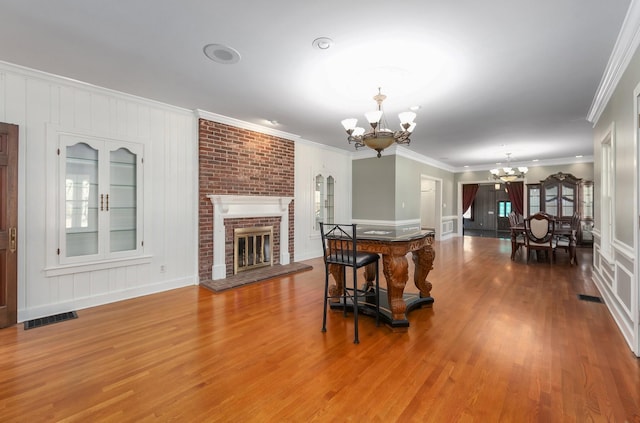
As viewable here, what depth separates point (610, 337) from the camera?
2.64m

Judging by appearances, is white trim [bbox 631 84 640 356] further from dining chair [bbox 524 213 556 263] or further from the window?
the window

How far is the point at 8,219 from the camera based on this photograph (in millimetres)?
2852

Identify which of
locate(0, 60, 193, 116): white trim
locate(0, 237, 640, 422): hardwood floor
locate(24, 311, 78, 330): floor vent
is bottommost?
locate(0, 237, 640, 422): hardwood floor

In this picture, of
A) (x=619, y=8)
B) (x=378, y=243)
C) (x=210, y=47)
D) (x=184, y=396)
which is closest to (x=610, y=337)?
(x=378, y=243)

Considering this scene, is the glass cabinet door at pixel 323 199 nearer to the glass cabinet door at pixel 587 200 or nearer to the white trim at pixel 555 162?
the white trim at pixel 555 162

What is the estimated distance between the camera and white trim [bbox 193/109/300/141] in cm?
438

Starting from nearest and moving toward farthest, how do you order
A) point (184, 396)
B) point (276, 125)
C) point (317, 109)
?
point (184, 396)
point (317, 109)
point (276, 125)

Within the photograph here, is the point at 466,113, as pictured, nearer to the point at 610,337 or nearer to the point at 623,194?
the point at 623,194

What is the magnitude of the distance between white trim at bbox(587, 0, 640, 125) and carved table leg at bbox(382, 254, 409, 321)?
2.52 m

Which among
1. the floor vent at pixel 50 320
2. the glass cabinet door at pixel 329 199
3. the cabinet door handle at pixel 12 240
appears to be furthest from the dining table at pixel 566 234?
the cabinet door handle at pixel 12 240

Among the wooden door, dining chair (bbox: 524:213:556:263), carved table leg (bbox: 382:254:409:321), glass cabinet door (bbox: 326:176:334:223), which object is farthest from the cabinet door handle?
dining chair (bbox: 524:213:556:263)

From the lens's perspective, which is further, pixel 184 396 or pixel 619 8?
pixel 619 8

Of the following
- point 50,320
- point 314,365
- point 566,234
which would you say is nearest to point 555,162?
point 566,234

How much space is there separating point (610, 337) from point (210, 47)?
447 centimetres
